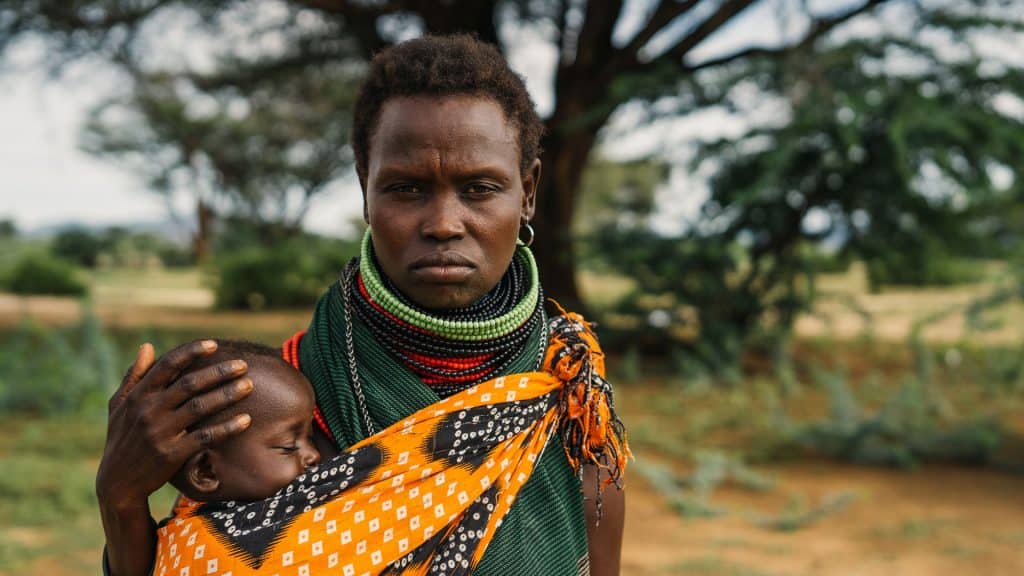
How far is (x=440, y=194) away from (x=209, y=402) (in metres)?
0.46

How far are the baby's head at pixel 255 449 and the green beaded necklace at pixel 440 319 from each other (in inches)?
7.9

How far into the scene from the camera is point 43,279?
1806 centimetres

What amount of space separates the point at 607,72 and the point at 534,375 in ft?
25.8

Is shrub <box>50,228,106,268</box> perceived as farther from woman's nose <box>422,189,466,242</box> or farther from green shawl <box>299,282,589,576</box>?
woman's nose <box>422,189,466,242</box>

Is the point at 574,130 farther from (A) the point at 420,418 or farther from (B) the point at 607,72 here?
(A) the point at 420,418

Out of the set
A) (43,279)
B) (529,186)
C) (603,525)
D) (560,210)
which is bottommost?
(43,279)

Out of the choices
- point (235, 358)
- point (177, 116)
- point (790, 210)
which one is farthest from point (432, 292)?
point (177, 116)

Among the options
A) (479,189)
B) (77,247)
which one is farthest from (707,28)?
(77,247)

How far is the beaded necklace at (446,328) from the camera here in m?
1.38

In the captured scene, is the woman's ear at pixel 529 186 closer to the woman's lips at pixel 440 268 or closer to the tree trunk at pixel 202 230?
the woman's lips at pixel 440 268

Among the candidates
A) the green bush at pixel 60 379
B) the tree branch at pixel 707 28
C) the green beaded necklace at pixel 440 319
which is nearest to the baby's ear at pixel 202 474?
the green beaded necklace at pixel 440 319

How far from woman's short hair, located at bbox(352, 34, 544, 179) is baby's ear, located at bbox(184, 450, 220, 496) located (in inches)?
21.0

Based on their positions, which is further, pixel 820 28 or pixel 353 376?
pixel 820 28

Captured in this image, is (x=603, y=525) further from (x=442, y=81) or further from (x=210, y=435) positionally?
(x=442, y=81)
